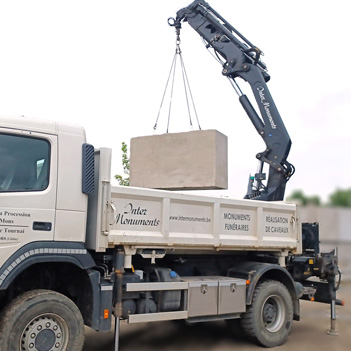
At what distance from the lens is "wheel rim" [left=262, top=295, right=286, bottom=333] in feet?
23.3

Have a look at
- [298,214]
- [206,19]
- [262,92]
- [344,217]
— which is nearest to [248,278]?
[298,214]

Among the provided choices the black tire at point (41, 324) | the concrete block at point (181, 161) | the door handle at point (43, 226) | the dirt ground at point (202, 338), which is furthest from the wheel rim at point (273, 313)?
the door handle at point (43, 226)

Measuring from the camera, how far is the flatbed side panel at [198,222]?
226 inches

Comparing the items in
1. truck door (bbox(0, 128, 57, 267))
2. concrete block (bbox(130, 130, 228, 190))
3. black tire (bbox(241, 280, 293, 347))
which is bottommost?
black tire (bbox(241, 280, 293, 347))

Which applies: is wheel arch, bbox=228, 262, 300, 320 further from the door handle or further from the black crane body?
the door handle

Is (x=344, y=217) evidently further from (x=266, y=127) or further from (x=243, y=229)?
(x=243, y=229)

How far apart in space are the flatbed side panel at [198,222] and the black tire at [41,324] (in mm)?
960

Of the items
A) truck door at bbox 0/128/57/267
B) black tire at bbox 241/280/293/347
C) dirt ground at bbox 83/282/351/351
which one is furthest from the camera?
black tire at bbox 241/280/293/347

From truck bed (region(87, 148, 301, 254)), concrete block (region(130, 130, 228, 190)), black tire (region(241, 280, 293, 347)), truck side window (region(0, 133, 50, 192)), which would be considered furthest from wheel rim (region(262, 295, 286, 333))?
truck side window (region(0, 133, 50, 192))

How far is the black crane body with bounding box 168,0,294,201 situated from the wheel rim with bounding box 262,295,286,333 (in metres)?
2.18

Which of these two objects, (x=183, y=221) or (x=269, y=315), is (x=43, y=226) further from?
(x=269, y=315)

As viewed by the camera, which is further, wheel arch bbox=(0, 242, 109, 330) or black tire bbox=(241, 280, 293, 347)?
black tire bbox=(241, 280, 293, 347)

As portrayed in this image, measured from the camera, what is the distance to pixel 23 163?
201 inches

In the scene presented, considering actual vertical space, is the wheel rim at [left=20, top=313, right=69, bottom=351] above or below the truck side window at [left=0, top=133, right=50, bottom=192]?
below
